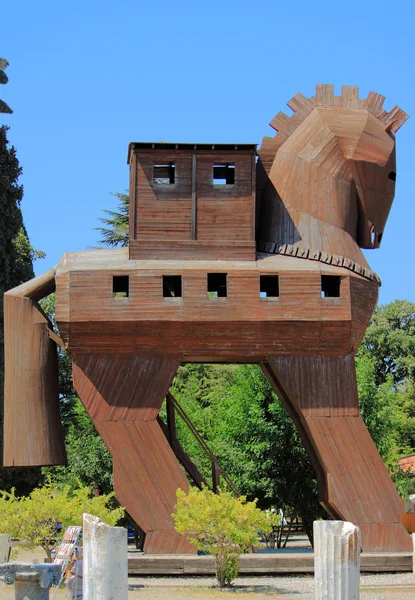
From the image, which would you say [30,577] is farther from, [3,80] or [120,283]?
[3,80]

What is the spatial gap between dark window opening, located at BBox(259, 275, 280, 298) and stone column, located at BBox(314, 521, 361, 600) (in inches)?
345

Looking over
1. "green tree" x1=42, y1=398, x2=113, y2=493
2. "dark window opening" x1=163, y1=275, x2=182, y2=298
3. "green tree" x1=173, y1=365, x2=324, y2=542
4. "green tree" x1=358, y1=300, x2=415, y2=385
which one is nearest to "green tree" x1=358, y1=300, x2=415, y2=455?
"green tree" x1=358, y1=300, x2=415, y2=385

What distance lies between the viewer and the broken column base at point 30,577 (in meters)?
13.5

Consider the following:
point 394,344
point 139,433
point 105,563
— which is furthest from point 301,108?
point 394,344

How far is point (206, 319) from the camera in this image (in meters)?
19.5

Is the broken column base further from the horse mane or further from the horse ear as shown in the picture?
the horse ear

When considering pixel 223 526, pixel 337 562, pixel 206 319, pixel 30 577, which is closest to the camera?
pixel 337 562

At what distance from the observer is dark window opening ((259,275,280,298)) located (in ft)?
66.3

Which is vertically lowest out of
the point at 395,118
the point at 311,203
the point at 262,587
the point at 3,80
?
the point at 262,587

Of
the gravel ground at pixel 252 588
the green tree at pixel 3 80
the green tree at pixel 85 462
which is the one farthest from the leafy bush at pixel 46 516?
the green tree at pixel 3 80

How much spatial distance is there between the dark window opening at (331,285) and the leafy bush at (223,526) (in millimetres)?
5232

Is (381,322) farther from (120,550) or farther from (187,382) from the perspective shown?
(120,550)

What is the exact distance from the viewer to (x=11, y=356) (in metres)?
20.0

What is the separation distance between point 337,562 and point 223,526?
548cm
